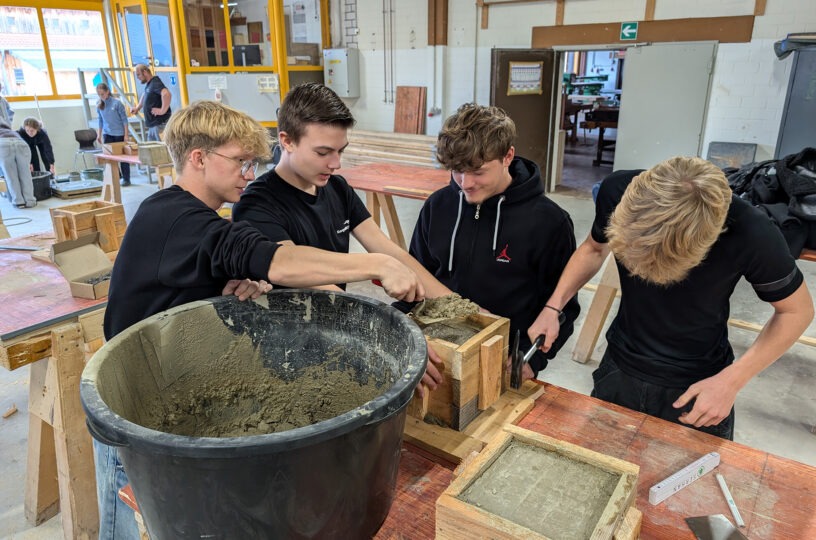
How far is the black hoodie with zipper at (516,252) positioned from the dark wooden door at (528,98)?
548 cm

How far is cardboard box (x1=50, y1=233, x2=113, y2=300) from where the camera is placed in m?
2.18

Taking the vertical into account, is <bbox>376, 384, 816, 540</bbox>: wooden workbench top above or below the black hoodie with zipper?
below

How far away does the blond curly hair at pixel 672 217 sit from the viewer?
130cm

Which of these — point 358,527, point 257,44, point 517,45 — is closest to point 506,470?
point 358,527

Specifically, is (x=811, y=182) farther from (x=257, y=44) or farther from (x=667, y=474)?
(x=257, y=44)

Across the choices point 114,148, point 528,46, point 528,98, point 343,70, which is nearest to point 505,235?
point 114,148

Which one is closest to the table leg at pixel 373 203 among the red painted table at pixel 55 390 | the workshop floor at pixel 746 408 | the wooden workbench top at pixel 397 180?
the wooden workbench top at pixel 397 180

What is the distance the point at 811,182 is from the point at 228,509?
3065mm

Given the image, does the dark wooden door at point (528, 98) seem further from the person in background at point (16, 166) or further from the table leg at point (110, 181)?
the person in background at point (16, 166)

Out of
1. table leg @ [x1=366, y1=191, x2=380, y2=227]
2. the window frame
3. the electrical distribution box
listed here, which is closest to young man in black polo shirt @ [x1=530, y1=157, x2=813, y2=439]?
table leg @ [x1=366, y1=191, x2=380, y2=227]

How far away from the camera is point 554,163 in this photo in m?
8.10

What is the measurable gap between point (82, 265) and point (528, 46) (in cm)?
656

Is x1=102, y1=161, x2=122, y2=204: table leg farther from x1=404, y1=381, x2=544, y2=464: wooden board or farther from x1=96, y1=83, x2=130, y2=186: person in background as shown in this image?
x1=404, y1=381, x2=544, y2=464: wooden board

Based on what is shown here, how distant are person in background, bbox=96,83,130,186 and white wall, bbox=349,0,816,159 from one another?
3.55m
